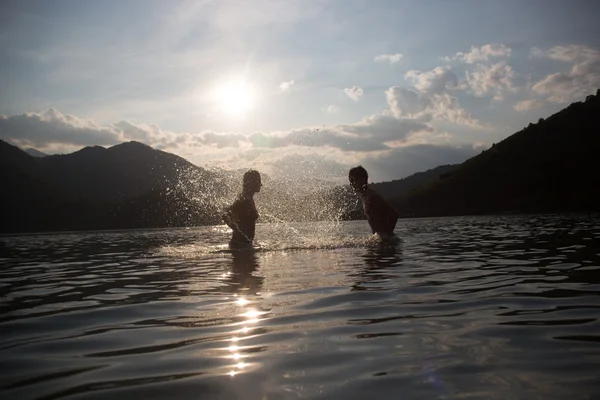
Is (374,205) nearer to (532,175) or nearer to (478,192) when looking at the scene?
(478,192)

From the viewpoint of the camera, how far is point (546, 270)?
8.46m

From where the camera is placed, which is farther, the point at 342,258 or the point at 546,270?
the point at 342,258

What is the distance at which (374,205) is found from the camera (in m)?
15.1

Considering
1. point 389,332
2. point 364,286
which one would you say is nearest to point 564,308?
point 389,332

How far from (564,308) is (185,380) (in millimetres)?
4442

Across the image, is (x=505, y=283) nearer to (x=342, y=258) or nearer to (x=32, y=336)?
(x=342, y=258)

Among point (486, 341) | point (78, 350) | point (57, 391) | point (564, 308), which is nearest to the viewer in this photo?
point (57, 391)

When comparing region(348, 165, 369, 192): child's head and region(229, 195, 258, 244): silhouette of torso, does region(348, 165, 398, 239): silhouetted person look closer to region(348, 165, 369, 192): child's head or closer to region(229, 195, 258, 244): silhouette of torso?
region(348, 165, 369, 192): child's head

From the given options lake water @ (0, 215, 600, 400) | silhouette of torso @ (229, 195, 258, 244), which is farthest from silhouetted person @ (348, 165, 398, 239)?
lake water @ (0, 215, 600, 400)

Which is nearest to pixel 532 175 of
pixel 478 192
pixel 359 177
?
pixel 478 192

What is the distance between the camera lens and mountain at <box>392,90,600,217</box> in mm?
103500

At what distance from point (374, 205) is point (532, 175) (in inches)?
4426

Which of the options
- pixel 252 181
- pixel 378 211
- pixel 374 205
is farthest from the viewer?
pixel 252 181

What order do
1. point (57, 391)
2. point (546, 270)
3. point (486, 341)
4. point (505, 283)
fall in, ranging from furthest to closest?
1. point (546, 270)
2. point (505, 283)
3. point (486, 341)
4. point (57, 391)
